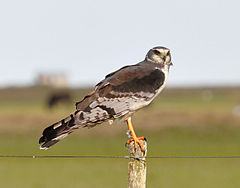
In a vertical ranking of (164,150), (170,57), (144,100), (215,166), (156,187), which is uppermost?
(164,150)

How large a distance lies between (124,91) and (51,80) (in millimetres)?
152492

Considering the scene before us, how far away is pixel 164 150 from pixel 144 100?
23545 mm

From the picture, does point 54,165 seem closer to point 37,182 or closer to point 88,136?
point 37,182

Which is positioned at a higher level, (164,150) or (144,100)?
(164,150)

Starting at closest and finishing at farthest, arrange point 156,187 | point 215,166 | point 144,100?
1. point 144,100
2. point 156,187
3. point 215,166

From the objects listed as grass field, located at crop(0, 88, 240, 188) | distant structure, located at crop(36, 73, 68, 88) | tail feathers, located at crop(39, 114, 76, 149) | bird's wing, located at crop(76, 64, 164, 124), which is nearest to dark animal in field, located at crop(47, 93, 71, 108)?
grass field, located at crop(0, 88, 240, 188)

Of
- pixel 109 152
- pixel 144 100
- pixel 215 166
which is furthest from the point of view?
pixel 109 152

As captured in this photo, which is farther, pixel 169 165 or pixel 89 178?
pixel 169 165

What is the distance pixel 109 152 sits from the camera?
30719mm

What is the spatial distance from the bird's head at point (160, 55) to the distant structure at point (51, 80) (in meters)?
139

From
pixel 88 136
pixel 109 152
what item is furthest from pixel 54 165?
pixel 88 136

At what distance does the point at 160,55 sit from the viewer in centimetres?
852

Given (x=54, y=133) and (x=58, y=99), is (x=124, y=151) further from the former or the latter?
(x=58, y=99)

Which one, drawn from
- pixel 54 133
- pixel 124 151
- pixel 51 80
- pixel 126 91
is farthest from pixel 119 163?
pixel 51 80
